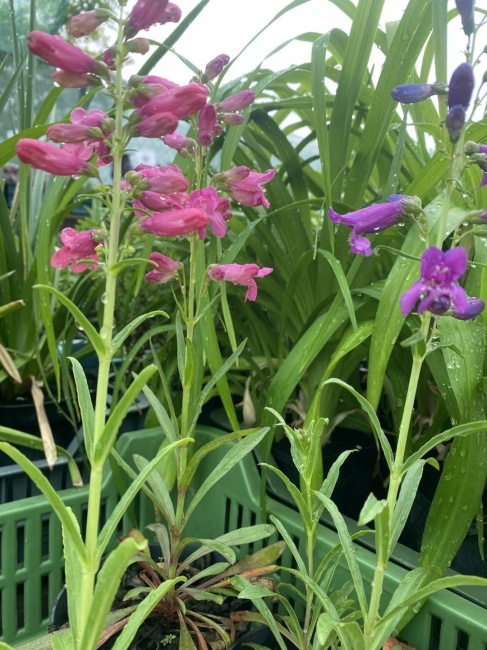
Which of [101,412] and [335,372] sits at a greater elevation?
[101,412]

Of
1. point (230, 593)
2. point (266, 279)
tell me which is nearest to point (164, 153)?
point (266, 279)

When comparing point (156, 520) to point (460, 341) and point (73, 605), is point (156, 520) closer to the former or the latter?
point (73, 605)

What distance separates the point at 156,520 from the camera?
2.71 feet

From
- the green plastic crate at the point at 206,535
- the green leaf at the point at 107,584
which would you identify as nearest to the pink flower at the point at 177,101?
the green leaf at the point at 107,584

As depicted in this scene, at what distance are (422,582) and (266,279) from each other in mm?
539

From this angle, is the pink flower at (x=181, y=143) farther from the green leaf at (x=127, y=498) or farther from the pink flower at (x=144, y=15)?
the green leaf at (x=127, y=498)

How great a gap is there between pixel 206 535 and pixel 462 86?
0.70 m

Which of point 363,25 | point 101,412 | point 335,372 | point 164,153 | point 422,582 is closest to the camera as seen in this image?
point 101,412

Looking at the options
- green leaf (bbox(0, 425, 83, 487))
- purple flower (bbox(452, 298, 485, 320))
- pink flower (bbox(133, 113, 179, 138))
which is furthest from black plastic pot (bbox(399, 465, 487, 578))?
pink flower (bbox(133, 113, 179, 138))

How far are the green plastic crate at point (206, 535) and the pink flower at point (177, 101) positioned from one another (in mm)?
499

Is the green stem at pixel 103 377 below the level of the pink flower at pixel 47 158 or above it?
below

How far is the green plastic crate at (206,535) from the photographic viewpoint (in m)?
0.56

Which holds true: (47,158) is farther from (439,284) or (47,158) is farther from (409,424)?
(409,424)

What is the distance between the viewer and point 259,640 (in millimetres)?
613
